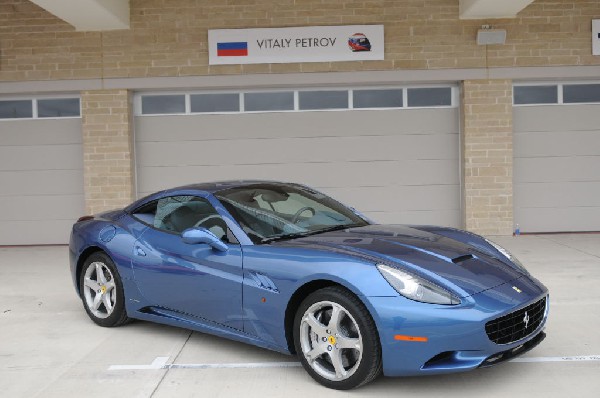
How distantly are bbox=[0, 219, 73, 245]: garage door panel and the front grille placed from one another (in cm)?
962

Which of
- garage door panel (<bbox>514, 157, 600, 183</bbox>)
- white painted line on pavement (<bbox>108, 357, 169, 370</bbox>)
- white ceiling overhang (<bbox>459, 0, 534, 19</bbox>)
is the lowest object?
white painted line on pavement (<bbox>108, 357, 169, 370</bbox>)

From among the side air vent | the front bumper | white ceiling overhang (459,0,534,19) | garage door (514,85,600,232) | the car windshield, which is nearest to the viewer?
the front bumper

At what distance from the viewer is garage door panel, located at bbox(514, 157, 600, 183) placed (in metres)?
11.6

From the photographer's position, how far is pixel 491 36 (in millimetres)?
11195

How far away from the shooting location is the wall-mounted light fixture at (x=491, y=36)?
11.2 metres

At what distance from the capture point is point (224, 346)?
4.88 meters

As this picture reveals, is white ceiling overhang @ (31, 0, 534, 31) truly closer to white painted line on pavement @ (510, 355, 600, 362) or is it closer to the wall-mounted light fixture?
the wall-mounted light fixture

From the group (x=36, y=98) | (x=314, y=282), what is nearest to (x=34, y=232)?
(x=36, y=98)

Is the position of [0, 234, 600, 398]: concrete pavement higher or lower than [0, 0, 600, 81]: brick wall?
lower

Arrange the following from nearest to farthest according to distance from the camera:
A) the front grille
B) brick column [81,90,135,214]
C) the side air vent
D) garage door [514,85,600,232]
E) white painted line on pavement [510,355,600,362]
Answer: the front grille < the side air vent < white painted line on pavement [510,355,600,362] < brick column [81,90,135,214] < garage door [514,85,600,232]

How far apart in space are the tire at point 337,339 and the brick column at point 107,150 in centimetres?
819

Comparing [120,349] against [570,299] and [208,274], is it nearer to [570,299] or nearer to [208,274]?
[208,274]

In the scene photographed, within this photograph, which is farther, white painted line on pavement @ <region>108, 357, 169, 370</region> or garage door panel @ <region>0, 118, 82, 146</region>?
garage door panel @ <region>0, 118, 82, 146</region>

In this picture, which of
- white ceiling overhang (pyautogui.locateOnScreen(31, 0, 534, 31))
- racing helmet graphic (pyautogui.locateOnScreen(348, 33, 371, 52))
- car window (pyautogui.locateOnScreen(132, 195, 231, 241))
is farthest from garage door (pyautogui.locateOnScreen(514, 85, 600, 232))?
car window (pyautogui.locateOnScreen(132, 195, 231, 241))
